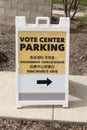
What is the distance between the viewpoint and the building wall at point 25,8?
1116 cm

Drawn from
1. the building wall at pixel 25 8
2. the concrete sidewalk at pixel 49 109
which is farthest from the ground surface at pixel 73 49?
the concrete sidewalk at pixel 49 109

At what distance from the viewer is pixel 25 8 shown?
11.2 metres

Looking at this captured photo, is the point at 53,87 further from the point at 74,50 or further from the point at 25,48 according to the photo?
the point at 74,50

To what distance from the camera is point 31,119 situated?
19.0ft

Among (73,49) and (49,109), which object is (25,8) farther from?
(49,109)

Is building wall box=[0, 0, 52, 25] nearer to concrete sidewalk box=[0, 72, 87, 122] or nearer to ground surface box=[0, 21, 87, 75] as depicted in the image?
ground surface box=[0, 21, 87, 75]

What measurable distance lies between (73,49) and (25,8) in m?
2.53

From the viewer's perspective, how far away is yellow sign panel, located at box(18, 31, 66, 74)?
5.87 meters

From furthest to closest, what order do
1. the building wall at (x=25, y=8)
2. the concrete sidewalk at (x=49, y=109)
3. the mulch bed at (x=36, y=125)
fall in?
the building wall at (x=25, y=8), the concrete sidewalk at (x=49, y=109), the mulch bed at (x=36, y=125)

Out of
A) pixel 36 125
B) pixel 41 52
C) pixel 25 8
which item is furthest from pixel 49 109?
pixel 25 8

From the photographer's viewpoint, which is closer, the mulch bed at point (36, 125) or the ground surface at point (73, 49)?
the mulch bed at point (36, 125)

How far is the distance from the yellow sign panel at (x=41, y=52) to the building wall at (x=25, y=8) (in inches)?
212

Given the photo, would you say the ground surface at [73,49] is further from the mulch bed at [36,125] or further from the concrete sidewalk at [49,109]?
the mulch bed at [36,125]

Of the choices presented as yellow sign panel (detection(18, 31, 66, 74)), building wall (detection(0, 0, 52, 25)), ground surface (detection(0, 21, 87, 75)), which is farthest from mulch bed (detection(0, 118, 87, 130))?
building wall (detection(0, 0, 52, 25))
